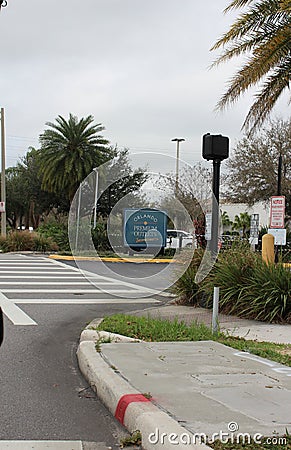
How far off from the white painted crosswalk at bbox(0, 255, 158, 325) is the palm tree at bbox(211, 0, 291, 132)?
5.39 meters

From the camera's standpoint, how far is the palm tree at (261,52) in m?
13.0

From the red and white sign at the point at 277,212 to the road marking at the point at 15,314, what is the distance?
720 cm

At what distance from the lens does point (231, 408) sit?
5.12 meters

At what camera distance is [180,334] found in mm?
8617

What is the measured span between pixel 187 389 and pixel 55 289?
991 centimetres

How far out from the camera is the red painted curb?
5216 millimetres

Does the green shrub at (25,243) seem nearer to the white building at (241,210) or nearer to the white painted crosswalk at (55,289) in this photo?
the white painted crosswalk at (55,289)

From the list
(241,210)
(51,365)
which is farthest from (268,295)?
(241,210)

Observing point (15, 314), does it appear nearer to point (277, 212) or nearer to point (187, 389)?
point (187, 389)

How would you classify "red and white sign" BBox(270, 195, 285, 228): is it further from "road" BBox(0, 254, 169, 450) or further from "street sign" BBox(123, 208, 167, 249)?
"road" BBox(0, 254, 169, 450)

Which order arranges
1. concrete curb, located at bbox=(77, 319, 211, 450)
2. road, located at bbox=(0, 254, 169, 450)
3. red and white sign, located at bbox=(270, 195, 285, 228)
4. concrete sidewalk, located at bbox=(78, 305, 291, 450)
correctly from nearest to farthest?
concrete curb, located at bbox=(77, 319, 211, 450) → concrete sidewalk, located at bbox=(78, 305, 291, 450) → road, located at bbox=(0, 254, 169, 450) → red and white sign, located at bbox=(270, 195, 285, 228)

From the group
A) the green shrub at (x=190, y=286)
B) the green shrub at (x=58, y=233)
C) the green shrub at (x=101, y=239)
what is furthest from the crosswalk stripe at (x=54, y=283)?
the green shrub at (x=58, y=233)

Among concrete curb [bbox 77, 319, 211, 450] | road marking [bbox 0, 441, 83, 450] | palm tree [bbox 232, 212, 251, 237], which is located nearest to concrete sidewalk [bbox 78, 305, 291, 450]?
concrete curb [bbox 77, 319, 211, 450]

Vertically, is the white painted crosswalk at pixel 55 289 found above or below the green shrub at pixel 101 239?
below
